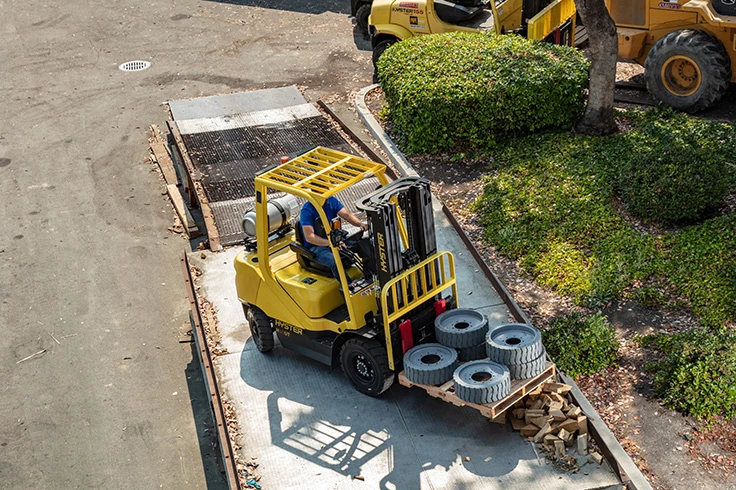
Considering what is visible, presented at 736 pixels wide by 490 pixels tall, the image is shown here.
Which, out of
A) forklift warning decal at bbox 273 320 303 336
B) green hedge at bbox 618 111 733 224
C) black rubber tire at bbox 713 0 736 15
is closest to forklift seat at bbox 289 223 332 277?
forklift warning decal at bbox 273 320 303 336

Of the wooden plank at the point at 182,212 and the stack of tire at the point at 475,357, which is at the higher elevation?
the stack of tire at the point at 475,357

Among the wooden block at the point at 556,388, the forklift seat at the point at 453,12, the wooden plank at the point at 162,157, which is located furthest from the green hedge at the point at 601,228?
the wooden plank at the point at 162,157

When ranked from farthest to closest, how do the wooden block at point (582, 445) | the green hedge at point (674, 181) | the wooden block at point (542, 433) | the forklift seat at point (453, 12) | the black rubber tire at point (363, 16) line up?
1. the black rubber tire at point (363, 16)
2. the forklift seat at point (453, 12)
3. the green hedge at point (674, 181)
4. the wooden block at point (542, 433)
5. the wooden block at point (582, 445)

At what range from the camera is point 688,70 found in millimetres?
14859

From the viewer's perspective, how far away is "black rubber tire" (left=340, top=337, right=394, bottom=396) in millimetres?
8789

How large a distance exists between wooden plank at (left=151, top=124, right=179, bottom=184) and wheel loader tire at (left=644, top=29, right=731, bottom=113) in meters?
8.38

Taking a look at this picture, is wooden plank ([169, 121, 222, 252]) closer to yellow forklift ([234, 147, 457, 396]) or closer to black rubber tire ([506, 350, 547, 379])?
yellow forklift ([234, 147, 457, 396])

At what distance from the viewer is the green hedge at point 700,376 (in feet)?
28.9

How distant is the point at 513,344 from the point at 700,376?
6.58 feet

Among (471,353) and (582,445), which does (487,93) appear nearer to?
(471,353)

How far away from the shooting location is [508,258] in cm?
1174

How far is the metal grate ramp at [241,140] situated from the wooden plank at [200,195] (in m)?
0.05

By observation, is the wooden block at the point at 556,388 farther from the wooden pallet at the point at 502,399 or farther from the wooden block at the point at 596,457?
the wooden block at the point at 596,457

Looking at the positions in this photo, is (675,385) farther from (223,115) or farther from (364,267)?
(223,115)
